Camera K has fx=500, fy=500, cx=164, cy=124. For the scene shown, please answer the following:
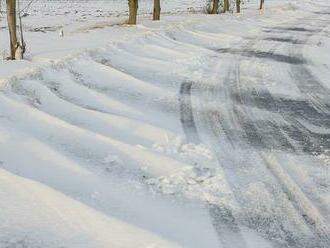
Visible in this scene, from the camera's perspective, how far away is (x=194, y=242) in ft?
14.4

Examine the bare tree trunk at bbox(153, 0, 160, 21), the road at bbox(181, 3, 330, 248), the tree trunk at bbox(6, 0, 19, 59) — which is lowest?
the bare tree trunk at bbox(153, 0, 160, 21)

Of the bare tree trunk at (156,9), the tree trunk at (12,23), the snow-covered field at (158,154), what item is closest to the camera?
the snow-covered field at (158,154)

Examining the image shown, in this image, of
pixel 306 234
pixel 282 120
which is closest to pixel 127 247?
pixel 306 234

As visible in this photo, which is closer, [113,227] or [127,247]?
[127,247]

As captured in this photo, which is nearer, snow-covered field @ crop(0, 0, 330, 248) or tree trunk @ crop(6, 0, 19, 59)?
snow-covered field @ crop(0, 0, 330, 248)

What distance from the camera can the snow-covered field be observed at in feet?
14.9

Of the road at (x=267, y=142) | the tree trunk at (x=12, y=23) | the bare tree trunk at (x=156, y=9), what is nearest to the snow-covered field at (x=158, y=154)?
the road at (x=267, y=142)

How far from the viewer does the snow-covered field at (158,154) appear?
4.54 m

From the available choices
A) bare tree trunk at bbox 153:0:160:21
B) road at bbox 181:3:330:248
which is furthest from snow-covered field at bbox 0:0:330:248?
bare tree trunk at bbox 153:0:160:21

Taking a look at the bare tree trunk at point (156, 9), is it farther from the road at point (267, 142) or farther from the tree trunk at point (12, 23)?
the tree trunk at point (12, 23)

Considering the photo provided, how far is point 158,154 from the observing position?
20.6 feet

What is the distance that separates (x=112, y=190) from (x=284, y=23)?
82.1ft

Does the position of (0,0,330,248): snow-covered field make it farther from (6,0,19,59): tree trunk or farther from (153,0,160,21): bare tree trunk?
(153,0,160,21): bare tree trunk

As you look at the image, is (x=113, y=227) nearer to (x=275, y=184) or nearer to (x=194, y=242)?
(x=194, y=242)
